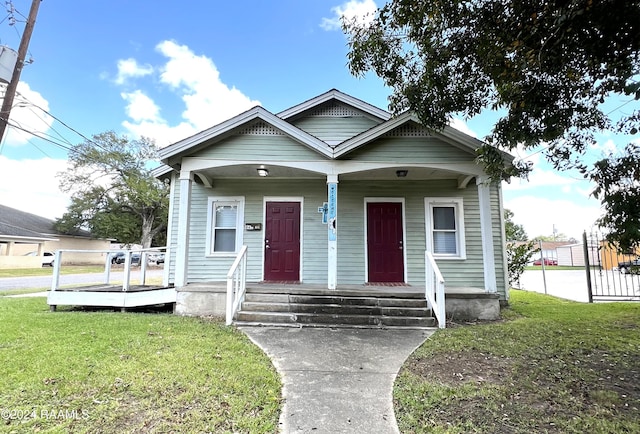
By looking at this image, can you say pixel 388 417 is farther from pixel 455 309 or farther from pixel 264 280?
pixel 264 280

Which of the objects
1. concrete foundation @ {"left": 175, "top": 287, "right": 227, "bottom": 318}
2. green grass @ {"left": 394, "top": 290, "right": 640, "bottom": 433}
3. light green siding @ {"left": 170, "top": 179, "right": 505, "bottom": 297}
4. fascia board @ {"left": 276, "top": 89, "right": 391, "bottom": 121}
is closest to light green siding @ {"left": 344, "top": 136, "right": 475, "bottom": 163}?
light green siding @ {"left": 170, "top": 179, "right": 505, "bottom": 297}

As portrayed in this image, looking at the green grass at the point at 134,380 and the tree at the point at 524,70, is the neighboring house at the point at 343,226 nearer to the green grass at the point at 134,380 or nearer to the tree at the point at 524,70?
the tree at the point at 524,70

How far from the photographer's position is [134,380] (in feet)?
10.3

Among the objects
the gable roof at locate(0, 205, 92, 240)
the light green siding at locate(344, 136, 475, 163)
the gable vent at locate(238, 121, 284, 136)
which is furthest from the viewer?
the gable roof at locate(0, 205, 92, 240)

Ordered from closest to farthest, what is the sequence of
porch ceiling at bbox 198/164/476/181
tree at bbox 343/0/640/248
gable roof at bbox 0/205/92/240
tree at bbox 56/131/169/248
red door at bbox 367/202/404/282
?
tree at bbox 343/0/640/248
porch ceiling at bbox 198/164/476/181
red door at bbox 367/202/404/282
gable roof at bbox 0/205/92/240
tree at bbox 56/131/169/248

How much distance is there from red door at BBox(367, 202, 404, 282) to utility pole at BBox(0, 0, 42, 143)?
9.54 m

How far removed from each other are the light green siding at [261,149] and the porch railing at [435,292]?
3098 mm

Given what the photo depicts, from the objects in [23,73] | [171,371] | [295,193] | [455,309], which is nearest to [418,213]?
[455,309]

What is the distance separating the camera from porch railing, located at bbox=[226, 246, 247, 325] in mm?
5555

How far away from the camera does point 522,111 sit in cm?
485

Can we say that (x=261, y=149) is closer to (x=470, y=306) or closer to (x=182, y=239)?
(x=182, y=239)

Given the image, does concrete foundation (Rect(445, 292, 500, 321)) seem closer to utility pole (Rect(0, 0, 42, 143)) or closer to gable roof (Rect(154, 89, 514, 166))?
gable roof (Rect(154, 89, 514, 166))

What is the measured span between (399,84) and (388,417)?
539 cm

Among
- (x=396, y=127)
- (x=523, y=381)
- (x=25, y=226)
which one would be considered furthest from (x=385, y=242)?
(x=25, y=226)
